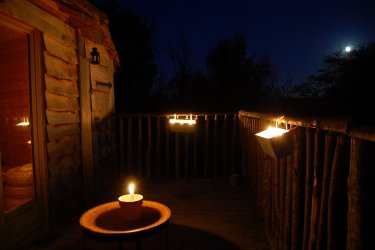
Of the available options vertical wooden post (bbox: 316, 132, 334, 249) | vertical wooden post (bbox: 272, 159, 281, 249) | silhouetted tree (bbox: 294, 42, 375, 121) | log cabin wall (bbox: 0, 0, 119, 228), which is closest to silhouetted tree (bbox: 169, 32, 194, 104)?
silhouetted tree (bbox: 294, 42, 375, 121)

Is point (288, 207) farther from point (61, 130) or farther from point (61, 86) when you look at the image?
point (61, 86)

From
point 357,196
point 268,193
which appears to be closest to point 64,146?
point 268,193

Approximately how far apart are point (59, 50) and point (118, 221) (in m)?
3.21

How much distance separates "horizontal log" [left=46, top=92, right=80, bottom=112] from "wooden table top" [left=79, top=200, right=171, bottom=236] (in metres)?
2.16

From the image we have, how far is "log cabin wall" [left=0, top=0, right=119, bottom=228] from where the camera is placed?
406 centimetres

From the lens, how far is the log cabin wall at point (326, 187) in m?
1.38

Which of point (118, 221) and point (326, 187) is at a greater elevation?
point (326, 187)

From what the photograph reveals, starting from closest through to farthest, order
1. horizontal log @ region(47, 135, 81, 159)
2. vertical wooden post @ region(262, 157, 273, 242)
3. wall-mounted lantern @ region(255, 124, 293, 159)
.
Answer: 1. wall-mounted lantern @ region(255, 124, 293, 159)
2. vertical wooden post @ region(262, 157, 273, 242)
3. horizontal log @ region(47, 135, 81, 159)

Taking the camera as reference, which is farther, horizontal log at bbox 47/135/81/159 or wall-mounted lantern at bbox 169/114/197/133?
wall-mounted lantern at bbox 169/114/197/133

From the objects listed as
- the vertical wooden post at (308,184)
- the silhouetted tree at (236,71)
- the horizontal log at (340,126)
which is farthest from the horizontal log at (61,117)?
the silhouetted tree at (236,71)

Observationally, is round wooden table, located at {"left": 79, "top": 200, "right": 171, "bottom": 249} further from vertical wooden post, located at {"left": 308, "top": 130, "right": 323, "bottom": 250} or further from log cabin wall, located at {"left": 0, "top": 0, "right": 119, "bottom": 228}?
log cabin wall, located at {"left": 0, "top": 0, "right": 119, "bottom": 228}

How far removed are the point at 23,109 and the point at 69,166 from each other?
1.52 m

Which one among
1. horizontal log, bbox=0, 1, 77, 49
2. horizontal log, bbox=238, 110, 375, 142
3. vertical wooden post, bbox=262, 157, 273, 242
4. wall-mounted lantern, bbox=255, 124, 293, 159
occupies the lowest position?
vertical wooden post, bbox=262, 157, 273, 242

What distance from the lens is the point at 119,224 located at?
2.34m
